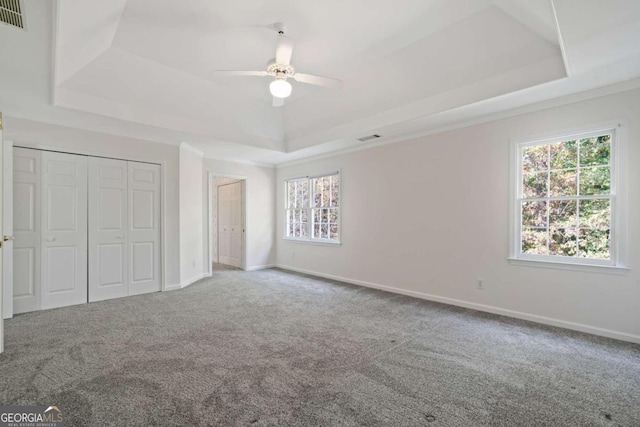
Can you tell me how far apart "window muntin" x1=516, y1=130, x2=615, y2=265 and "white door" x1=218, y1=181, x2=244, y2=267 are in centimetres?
532

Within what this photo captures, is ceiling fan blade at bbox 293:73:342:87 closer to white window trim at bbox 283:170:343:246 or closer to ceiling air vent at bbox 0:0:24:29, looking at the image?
ceiling air vent at bbox 0:0:24:29

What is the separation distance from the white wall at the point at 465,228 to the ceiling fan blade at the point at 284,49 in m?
2.56

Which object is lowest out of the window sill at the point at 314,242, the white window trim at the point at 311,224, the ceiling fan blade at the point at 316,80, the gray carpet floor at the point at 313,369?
the gray carpet floor at the point at 313,369

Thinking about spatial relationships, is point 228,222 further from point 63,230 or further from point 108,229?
point 63,230

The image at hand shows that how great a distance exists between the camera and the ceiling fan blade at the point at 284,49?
8.77ft

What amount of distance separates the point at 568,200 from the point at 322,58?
128 inches

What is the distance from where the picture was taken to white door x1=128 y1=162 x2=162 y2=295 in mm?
4602

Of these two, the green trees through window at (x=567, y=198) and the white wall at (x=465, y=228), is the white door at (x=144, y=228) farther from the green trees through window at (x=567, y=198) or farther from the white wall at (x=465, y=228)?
the green trees through window at (x=567, y=198)

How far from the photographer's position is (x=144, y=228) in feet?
15.5

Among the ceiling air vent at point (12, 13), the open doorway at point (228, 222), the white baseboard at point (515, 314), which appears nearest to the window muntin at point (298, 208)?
the open doorway at point (228, 222)

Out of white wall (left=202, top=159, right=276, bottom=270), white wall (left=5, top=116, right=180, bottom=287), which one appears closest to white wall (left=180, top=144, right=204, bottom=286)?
white wall (left=5, top=116, right=180, bottom=287)

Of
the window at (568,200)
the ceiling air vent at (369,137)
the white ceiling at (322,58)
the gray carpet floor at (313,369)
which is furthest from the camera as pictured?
the ceiling air vent at (369,137)

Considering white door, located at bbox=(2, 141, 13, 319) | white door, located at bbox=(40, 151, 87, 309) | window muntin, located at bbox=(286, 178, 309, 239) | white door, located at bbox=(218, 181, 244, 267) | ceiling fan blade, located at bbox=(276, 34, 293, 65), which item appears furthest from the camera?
white door, located at bbox=(218, 181, 244, 267)

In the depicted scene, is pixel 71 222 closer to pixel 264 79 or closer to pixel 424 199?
pixel 264 79
